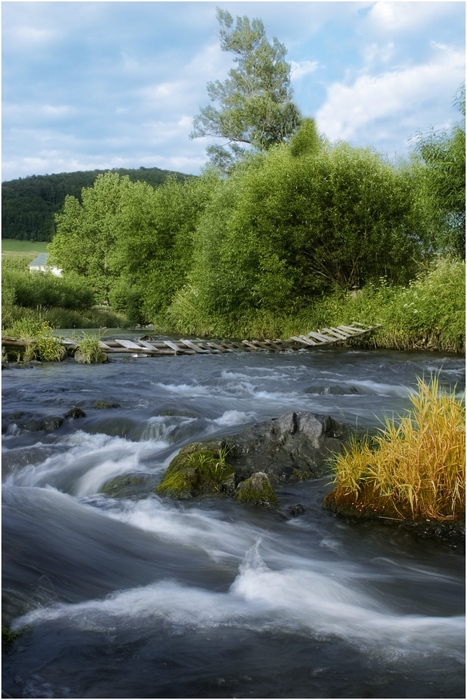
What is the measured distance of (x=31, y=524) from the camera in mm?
5867

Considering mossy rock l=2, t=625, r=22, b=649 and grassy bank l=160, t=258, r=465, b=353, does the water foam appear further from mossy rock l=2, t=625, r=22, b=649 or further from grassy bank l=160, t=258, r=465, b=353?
grassy bank l=160, t=258, r=465, b=353

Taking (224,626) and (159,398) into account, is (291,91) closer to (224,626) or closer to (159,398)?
(159,398)

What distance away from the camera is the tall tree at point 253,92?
4106 cm

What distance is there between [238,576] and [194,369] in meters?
12.5

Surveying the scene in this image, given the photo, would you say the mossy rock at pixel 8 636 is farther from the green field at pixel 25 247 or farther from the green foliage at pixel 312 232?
the green field at pixel 25 247

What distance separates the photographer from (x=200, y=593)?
4.95 m

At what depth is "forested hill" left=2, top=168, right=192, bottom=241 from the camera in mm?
75375

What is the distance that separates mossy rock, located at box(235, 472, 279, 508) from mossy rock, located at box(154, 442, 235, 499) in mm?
186

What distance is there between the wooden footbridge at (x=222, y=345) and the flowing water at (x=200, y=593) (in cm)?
1126

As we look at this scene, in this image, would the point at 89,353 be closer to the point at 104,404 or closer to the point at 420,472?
the point at 104,404

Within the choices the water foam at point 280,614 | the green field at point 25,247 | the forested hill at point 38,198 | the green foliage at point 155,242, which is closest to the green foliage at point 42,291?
the green foliage at point 155,242

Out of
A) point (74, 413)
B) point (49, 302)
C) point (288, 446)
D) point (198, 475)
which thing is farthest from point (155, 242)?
point (198, 475)

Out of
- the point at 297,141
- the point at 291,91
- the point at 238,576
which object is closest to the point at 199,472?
the point at 238,576

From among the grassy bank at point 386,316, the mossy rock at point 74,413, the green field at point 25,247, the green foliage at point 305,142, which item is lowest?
the mossy rock at point 74,413
